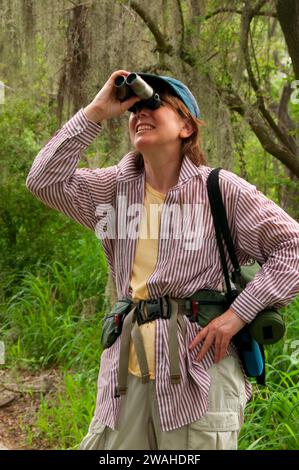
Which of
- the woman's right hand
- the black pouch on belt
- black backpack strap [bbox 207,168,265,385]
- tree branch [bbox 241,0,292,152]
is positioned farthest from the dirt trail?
tree branch [bbox 241,0,292,152]

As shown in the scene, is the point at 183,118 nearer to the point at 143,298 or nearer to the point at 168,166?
the point at 168,166

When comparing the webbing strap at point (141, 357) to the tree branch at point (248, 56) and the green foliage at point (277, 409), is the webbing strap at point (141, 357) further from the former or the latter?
the tree branch at point (248, 56)

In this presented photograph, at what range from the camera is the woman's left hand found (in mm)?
2250

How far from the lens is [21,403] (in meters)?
5.47

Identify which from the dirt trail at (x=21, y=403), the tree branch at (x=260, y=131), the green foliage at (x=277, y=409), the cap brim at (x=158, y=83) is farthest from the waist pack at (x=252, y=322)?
the tree branch at (x=260, y=131)

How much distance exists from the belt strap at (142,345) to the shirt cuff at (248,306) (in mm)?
176

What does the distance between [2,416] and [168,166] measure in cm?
345

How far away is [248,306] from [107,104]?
803 mm

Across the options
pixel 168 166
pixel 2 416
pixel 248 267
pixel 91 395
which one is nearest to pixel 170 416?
pixel 248 267

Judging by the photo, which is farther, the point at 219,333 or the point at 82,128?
the point at 82,128

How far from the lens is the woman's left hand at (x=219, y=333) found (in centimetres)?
225

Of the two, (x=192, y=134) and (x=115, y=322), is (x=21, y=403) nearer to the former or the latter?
(x=115, y=322)

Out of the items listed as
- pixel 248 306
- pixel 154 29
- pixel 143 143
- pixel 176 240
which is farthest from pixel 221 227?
pixel 154 29
